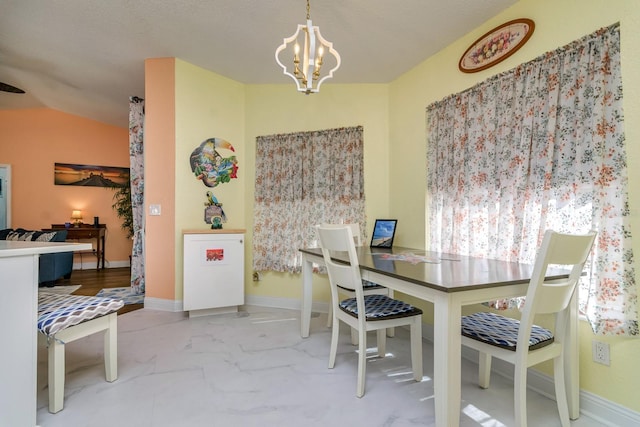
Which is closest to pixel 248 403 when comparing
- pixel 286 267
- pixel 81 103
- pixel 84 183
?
pixel 286 267

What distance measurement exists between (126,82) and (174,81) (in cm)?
118

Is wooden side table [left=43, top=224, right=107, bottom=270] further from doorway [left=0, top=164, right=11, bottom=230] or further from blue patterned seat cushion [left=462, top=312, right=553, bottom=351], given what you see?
blue patterned seat cushion [left=462, top=312, right=553, bottom=351]

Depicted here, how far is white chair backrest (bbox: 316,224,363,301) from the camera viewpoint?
1.77m

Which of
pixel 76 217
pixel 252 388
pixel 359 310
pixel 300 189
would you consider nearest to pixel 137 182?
pixel 300 189

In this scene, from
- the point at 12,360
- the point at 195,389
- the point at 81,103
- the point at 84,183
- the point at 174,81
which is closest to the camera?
the point at 12,360

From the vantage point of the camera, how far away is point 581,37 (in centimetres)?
172

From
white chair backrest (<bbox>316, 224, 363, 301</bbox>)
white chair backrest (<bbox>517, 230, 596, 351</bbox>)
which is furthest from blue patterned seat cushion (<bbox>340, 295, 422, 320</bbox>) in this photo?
white chair backrest (<bbox>517, 230, 596, 351</bbox>)

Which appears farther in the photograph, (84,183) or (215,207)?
(84,183)

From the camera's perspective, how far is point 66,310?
1.64 m

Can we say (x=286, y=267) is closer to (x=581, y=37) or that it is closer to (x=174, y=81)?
(x=174, y=81)

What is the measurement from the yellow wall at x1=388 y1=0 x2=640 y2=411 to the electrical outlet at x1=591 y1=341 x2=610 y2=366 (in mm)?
24

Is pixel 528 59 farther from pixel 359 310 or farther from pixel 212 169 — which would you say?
pixel 212 169

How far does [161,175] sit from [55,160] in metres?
3.94

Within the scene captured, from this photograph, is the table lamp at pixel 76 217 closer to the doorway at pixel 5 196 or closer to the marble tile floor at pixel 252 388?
the doorway at pixel 5 196
